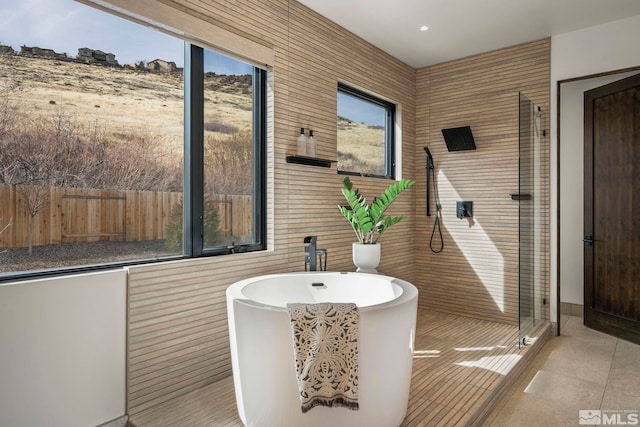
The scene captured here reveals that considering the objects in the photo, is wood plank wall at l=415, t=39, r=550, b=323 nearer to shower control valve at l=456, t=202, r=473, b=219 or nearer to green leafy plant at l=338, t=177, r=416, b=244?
shower control valve at l=456, t=202, r=473, b=219

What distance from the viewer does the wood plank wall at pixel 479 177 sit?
3.78 meters

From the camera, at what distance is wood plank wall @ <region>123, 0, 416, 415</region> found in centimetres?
214

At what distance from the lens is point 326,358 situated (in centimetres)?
162

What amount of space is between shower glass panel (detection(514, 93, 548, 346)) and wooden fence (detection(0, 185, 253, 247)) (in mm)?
2641

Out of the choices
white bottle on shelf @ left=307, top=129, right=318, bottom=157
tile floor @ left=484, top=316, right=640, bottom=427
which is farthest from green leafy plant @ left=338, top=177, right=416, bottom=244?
tile floor @ left=484, top=316, right=640, bottom=427

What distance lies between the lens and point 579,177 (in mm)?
4262

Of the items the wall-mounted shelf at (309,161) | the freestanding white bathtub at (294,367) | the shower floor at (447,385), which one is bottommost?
the shower floor at (447,385)

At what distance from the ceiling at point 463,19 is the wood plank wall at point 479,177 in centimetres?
31

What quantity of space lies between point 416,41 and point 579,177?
7.87ft

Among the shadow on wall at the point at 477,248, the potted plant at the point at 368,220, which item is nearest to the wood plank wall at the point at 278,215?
the potted plant at the point at 368,220

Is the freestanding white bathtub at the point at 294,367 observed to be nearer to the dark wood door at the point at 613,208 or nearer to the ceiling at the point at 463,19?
the ceiling at the point at 463,19

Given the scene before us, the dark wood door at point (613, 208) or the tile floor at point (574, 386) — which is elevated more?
the dark wood door at point (613, 208)

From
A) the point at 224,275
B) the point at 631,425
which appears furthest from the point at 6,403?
the point at 631,425

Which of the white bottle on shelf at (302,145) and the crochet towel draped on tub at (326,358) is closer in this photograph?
the crochet towel draped on tub at (326,358)
